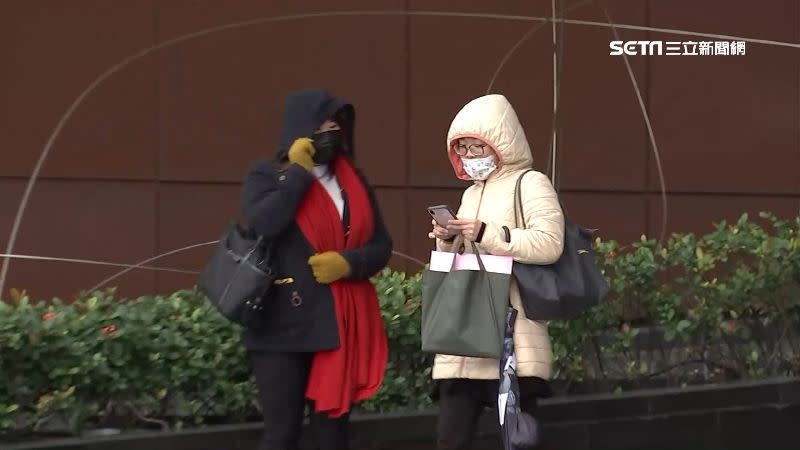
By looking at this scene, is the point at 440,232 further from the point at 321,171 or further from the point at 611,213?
the point at 611,213

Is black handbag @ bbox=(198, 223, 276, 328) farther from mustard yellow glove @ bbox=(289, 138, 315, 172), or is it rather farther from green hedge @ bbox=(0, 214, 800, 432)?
green hedge @ bbox=(0, 214, 800, 432)

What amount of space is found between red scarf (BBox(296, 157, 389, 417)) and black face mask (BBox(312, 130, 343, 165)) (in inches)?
4.3

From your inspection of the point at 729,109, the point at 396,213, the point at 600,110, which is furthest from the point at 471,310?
the point at 729,109

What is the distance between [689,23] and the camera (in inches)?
403

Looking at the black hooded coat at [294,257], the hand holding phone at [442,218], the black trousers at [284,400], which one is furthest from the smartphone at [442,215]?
the black trousers at [284,400]

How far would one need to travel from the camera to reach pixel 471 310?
18.7 ft

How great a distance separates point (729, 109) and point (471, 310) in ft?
17.0

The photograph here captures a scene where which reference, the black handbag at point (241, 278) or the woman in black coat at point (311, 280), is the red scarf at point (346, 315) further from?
the black handbag at point (241, 278)

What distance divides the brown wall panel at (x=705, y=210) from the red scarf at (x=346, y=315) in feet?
15.1

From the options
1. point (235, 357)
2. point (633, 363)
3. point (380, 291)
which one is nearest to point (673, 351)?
point (633, 363)

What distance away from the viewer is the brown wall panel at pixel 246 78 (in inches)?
383

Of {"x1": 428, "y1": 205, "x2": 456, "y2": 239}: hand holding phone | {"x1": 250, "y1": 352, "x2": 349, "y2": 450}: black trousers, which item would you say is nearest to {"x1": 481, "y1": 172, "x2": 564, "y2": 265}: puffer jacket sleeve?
{"x1": 428, "y1": 205, "x2": 456, "y2": 239}: hand holding phone

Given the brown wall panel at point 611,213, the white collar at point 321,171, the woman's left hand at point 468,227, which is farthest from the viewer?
the brown wall panel at point 611,213

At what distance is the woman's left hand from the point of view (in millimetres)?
5570
